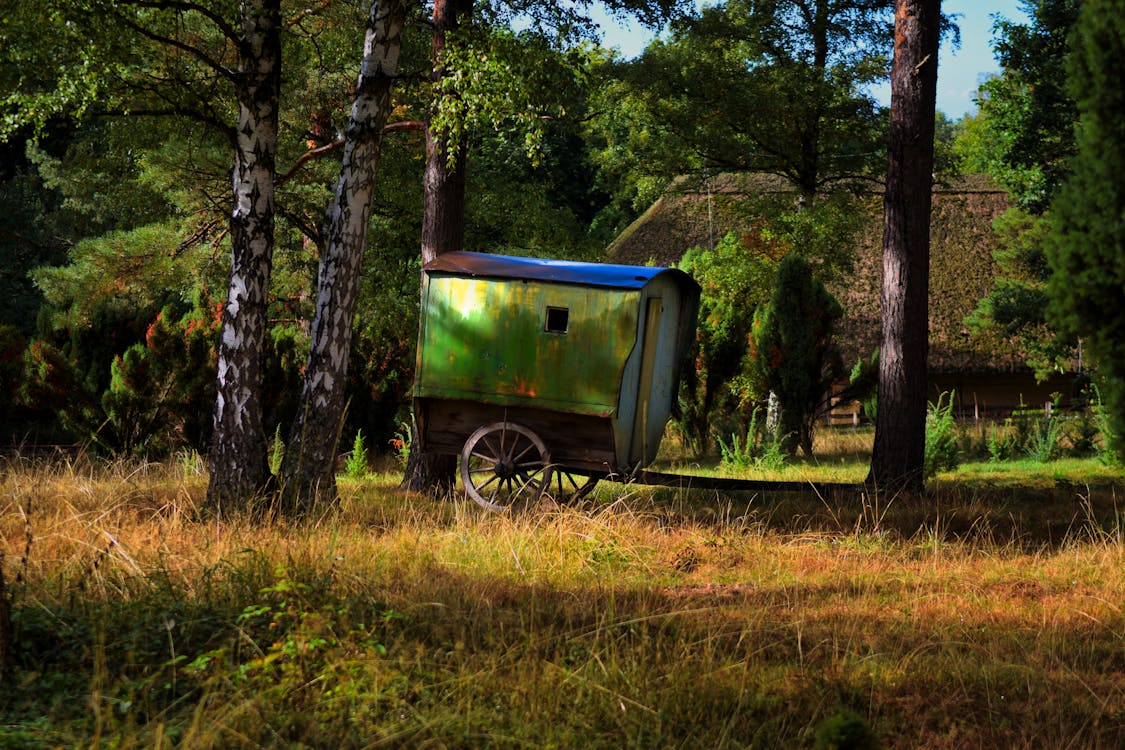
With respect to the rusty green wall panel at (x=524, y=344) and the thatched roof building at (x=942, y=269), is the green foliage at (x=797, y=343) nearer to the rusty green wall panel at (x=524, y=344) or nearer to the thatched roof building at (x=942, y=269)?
the thatched roof building at (x=942, y=269)

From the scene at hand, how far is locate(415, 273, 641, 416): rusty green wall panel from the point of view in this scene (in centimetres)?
905

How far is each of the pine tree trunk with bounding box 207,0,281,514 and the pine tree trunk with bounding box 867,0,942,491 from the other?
570cm

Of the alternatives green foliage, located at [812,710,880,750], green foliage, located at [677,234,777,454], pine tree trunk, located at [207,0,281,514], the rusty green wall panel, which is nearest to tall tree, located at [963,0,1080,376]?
green foliage, located at [677,234,777,454]

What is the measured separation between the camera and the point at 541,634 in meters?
5.05

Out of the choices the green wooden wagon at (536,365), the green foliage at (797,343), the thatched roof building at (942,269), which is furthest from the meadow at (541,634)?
the thatched roof building at (942,269)

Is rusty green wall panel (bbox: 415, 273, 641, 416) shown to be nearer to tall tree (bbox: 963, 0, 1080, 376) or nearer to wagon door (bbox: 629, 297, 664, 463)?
wagon door (bbox: 629, 297, 664, 463)

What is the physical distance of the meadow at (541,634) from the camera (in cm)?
410

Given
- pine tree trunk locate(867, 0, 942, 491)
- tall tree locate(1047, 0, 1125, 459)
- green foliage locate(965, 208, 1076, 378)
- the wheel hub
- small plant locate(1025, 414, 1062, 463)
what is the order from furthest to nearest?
green foliage locate(965, 208, 1076, 378) → small plant locate(1025, 414, 1062, 463) → pine tree trunk locate(867, 0, 942, 491) → the wheel hub → tall tree locate(1047, 0, 1125, 459)

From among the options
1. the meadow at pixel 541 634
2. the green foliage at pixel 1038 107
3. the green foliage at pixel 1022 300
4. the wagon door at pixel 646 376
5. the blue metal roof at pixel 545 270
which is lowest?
the meadow at pixel 541 634

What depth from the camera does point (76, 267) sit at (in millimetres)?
16406

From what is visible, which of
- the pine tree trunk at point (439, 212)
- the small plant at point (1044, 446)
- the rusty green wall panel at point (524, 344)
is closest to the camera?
the rusty green wall panel at point (524, 344)

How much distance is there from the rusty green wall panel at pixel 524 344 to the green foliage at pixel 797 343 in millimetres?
8957

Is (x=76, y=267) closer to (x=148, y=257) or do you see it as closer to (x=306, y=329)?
(x=148, y=257)

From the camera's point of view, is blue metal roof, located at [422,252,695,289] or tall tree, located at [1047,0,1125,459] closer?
tall tree, located at [1047,0,1125,459]
